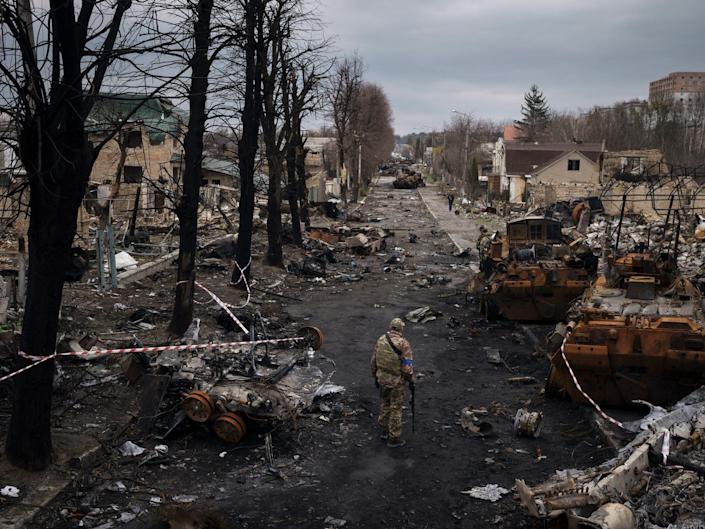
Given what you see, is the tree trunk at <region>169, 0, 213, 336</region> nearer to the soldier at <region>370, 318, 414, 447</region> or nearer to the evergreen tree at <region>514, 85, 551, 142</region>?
the soldier at <region>370, 318, 414, 447</region>

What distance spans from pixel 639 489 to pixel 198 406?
460 centimetres

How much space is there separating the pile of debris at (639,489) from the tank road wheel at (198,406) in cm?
354

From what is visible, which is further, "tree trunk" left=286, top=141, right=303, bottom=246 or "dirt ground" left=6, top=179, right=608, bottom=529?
"tree trunk" left=286, top=141, right=303, bottom=246

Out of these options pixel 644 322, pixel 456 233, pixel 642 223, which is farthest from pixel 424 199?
pixel 644 322

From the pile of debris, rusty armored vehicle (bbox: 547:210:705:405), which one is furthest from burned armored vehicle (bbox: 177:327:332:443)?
rusty armored vehicle (bbox: 547:210:705:405)

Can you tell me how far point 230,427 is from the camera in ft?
26.7

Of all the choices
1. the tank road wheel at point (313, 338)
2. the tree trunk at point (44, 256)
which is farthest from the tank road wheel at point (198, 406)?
the tank road wheel at point (313, 338)

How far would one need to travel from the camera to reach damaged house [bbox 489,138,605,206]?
46.0 metres

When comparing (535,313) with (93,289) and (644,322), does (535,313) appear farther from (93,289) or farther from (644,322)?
(93,289)

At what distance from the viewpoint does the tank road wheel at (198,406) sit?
320 inches

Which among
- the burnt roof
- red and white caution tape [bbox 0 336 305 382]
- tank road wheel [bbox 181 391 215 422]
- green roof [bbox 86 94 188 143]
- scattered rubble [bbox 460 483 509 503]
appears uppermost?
the burnt roof

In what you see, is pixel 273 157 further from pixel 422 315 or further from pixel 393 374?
pixel 393 374

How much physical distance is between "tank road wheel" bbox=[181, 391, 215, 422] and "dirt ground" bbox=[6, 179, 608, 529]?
1.17 ft

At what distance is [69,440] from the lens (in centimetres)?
773
